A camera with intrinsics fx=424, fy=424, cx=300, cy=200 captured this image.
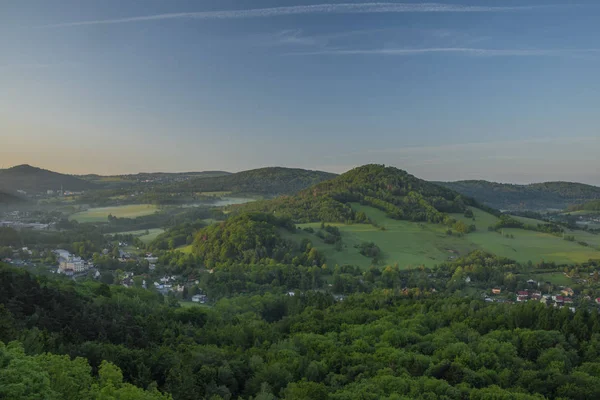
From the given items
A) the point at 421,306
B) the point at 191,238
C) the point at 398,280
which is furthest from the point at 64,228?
the point at 421,306

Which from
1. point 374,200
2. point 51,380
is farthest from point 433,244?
point 51,380

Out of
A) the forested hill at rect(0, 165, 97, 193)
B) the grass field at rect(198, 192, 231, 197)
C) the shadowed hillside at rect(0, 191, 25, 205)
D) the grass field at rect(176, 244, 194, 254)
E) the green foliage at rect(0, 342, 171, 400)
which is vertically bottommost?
the grass field at rect(176, 244, 194, 254)

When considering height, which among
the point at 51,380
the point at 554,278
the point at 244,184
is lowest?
the point at 554,278

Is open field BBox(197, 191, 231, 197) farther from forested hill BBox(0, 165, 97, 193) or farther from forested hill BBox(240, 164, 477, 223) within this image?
forested hill BBox(0, 165, 97, 193)

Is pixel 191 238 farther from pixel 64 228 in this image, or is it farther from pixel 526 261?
pixel 526 261

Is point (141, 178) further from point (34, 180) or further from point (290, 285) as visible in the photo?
point (290, 285)

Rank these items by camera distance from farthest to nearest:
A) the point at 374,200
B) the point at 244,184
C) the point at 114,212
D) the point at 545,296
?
1. the point at 244,184
2. the point at 374,200
3. the point at 114,212
4. the point at 545,296

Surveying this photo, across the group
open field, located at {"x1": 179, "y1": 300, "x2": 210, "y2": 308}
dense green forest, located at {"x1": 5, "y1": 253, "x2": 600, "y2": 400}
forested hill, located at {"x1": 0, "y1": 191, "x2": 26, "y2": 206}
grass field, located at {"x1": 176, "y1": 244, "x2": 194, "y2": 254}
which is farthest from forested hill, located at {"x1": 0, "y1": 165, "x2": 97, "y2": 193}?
dense green forest, located at {"x1": 5, "y1": 253, "x2": 600, "y2": 400}
